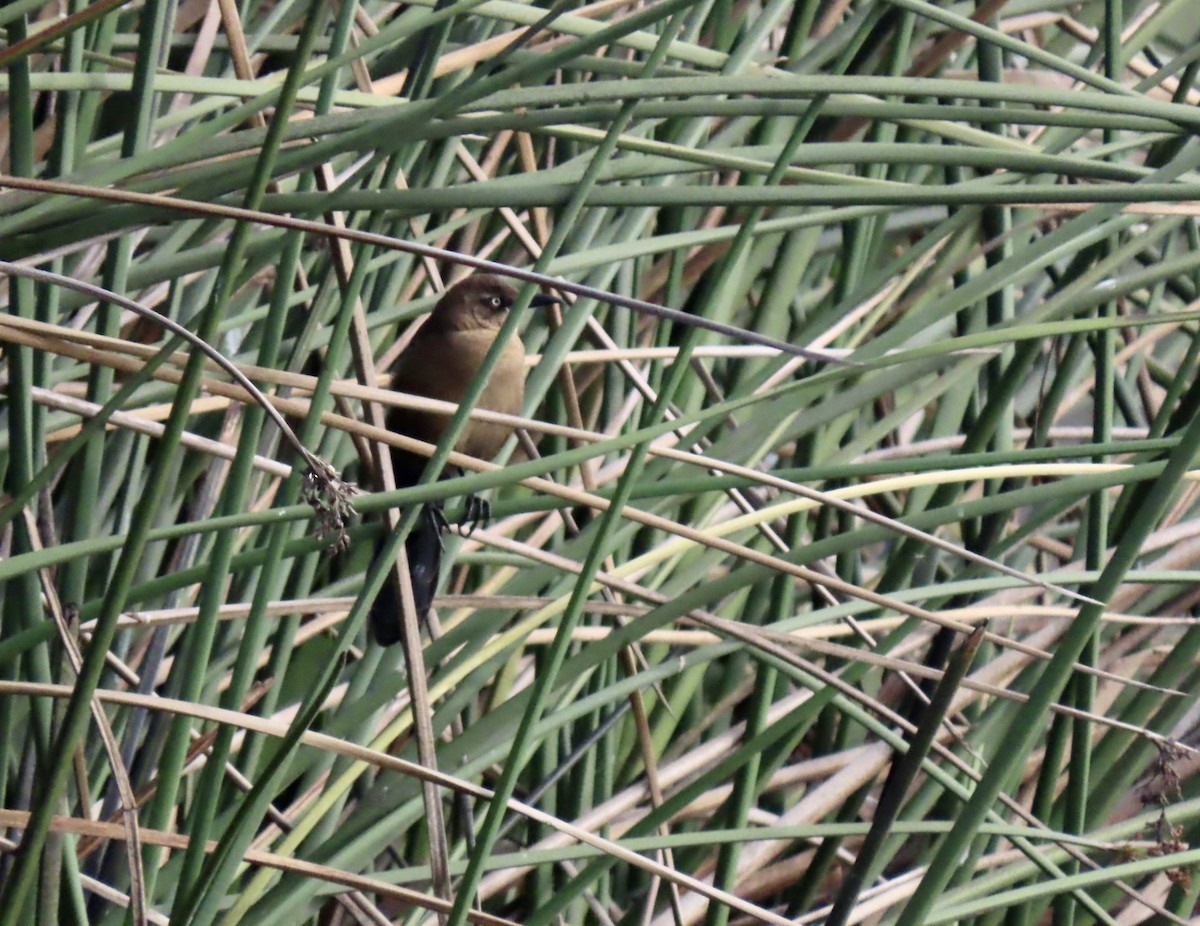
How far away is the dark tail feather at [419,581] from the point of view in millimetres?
1720

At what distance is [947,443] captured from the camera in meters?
2.07

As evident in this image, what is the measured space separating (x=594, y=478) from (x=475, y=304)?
52 centimetres

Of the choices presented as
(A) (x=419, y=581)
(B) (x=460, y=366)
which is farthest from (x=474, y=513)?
(B) (x=460, y=366)

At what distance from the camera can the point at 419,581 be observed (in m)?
1.80

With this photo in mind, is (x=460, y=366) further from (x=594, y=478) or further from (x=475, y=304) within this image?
(x=594, y=478)

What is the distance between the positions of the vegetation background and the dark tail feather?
0.17 feet

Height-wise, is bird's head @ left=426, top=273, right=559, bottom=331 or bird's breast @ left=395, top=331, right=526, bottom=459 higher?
bird's head @ left=426, top=273, right=559, bottom=331

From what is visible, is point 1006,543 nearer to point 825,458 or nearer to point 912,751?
point 825,458

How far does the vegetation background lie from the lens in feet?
3.47

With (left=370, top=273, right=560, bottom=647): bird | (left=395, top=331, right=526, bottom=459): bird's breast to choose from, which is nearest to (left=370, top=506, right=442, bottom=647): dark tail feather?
(left=370, top=273, right=560, bottom=647): bird

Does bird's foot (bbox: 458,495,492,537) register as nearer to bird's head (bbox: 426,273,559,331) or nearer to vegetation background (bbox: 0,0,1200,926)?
vegetation background (bbox: 0,0,1200,926)

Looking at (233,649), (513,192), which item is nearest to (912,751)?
(513,192)

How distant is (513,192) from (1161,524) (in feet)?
4.34

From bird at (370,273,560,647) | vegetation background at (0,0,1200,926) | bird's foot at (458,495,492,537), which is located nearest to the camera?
vegetation background at (0,0,1200,926)
